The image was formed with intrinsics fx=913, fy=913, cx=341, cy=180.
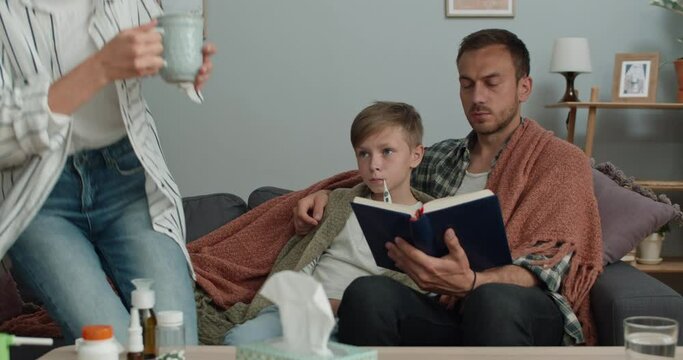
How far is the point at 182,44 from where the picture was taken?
53.7 inches

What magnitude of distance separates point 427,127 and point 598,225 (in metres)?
1.71

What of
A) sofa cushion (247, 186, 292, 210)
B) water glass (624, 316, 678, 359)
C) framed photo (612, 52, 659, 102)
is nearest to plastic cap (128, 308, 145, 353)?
water glass (624, 316, 678, 359)

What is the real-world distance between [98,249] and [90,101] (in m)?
0.29

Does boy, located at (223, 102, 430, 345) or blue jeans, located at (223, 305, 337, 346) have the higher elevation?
boy, located at (223, 102, 430, 345)

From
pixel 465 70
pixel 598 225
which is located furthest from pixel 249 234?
pixel 598 225

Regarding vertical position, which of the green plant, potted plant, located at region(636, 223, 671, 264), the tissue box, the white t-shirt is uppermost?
the white t-shirt

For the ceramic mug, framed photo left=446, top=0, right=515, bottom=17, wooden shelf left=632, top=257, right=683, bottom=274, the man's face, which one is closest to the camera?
the ceramic mug

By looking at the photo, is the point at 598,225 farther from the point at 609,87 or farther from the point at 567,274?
the point at 609,87

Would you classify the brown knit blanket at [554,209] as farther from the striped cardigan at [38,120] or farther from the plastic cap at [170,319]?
the plastic cap at [170,319]

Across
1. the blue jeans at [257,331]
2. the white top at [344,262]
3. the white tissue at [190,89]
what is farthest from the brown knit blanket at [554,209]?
the white tissue at [190,89]

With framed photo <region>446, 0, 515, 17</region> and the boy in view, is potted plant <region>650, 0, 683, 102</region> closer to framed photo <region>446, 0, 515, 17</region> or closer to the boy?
framed photo <region>446, 0, 515, 17</region>

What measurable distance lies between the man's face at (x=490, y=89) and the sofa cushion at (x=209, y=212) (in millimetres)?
774

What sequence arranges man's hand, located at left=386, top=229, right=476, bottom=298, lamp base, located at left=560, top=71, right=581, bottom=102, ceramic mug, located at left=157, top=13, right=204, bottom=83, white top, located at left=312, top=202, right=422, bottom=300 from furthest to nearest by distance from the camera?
lamp base, located at left=560, top=71, right=581, bottom=102, white top, located at left=312, top=202, right=422, bottom=300, man's hand, located at left=386, top=229, right=476, bottom=298, ceramic mug, located at left=157, top=13, right=204, bottom=83

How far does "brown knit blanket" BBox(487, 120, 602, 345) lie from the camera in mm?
2027
